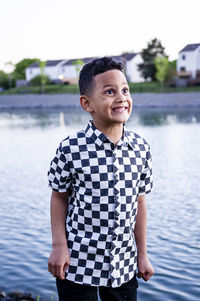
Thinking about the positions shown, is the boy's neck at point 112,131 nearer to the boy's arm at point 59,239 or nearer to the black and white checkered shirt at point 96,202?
the black and white checkered shirt at point 96,202

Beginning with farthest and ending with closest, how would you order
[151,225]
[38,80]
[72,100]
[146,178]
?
[38,80] → [72,100] → [151,225] → [146,178]

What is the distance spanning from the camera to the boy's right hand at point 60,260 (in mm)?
2047

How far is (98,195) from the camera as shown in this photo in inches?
80.5

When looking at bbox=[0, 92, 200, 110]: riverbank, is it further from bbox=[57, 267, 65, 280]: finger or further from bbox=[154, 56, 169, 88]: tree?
bbox=[57, 267, 65, 280]: finger

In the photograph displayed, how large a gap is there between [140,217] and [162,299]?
2941mm

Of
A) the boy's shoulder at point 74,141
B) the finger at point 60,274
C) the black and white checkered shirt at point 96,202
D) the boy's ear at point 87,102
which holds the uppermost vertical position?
the boy's ear at point 87,102

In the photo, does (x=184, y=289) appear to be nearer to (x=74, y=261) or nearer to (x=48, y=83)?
(x=74, y=261)

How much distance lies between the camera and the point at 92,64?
2.07 meters

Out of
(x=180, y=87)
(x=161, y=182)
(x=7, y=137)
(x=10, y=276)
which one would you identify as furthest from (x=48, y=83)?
A: (x=10, y=276)

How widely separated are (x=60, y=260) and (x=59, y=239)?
101mm

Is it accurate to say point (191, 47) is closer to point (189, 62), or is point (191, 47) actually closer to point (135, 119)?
point (189, 62)

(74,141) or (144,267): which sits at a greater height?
(74,141)

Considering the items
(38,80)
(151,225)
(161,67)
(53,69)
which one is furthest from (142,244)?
(53,69)

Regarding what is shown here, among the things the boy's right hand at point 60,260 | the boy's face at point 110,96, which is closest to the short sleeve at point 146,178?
the boy's face at point 110,96
